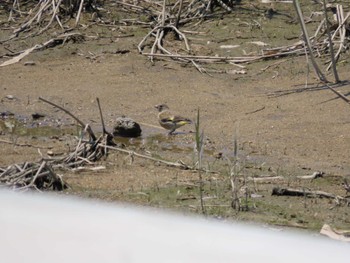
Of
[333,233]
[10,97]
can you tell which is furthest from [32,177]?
[10,97]

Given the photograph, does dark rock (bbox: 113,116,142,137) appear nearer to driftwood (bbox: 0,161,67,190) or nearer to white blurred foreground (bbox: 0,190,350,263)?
driftwood (bbox: 0,161,67,190)

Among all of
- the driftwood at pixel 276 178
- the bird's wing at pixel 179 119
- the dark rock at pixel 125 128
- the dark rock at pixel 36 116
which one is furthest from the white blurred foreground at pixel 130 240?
the dark rock at pixel 36 116

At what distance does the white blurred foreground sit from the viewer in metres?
0.95

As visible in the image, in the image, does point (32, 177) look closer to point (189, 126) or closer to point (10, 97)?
point (189, 126)

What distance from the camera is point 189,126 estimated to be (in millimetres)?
8117

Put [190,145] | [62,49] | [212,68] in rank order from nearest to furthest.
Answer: [190,145] → [212,68] → [62,49]

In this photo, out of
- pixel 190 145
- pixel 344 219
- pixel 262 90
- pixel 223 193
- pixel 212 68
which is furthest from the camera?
Answer: pixel 212 68

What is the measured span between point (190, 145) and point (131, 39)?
3.71 metres

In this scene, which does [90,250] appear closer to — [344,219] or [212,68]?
[344,219]

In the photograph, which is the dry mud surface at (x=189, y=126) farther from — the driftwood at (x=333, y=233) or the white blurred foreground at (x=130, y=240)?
the white blurred foreground at (x=130, y=240)

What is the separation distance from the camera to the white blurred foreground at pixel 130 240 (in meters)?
0.95

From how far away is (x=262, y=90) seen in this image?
9102mm

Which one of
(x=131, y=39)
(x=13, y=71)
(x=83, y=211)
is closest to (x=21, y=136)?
(x=13, y=71)

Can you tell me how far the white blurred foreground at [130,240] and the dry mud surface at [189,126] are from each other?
148 inches
